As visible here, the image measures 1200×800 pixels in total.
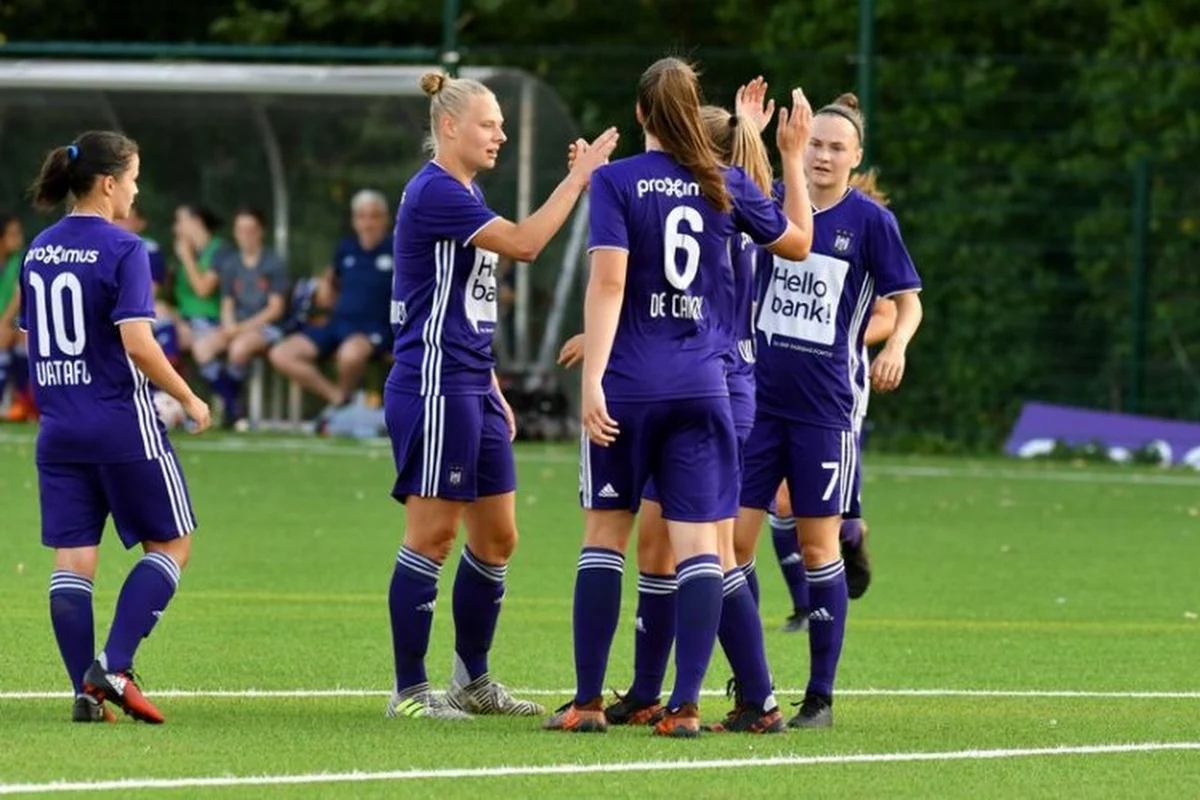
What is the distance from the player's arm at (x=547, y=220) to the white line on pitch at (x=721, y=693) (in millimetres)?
1780

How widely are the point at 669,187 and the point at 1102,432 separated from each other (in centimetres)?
1568

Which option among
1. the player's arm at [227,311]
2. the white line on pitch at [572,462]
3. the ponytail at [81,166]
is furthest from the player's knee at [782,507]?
the player's arm at [227,311]

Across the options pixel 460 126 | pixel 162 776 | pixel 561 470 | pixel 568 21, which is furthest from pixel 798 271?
pixel 568 21

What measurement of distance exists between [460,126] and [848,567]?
3.92m

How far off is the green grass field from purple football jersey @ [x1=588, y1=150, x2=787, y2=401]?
109cm

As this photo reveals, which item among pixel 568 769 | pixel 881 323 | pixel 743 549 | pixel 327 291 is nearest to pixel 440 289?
pixel 743 549

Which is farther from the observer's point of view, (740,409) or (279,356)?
(279,356)

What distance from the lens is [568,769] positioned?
25.1 feet

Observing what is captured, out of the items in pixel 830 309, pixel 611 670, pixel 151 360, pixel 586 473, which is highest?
pixel 830 309

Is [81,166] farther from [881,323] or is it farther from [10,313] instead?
[10,313]

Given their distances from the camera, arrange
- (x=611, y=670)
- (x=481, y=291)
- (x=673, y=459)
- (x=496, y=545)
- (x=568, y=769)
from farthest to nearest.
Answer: (x=611, y=670)
(x=496, y=545)
(x=481, y=291)
(x=673, y=459)
(x=568, y=769)

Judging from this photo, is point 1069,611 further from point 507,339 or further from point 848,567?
point 507,339

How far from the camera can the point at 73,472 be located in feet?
28.6

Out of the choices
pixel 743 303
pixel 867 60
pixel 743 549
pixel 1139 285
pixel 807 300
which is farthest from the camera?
pixel 867 60
